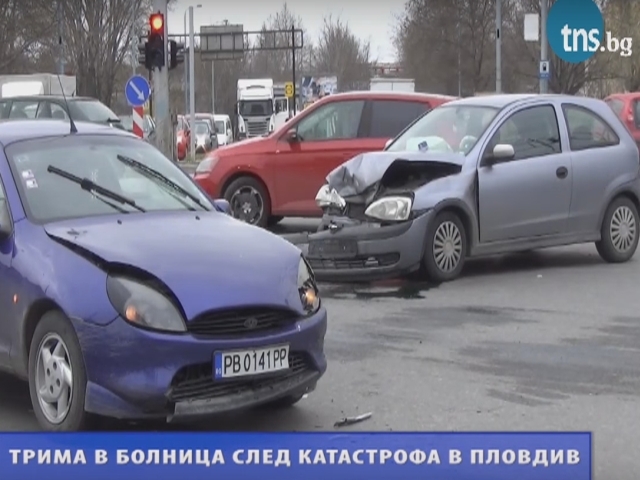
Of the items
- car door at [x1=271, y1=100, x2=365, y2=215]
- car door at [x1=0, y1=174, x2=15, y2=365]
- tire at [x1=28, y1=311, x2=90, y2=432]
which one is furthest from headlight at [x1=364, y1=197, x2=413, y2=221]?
tire at [x1=28, y1=311, x2=90, y2=432]

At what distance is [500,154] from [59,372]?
6.02m

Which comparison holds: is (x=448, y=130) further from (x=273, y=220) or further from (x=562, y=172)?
(x=273, y=220)

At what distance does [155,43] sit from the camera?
70.3ft

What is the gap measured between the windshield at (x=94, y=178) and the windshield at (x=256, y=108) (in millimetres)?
59482

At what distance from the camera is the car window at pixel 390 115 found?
14367 millimetres

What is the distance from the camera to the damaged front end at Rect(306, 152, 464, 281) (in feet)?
33.6

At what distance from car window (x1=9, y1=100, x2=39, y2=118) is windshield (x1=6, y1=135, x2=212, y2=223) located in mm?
15751

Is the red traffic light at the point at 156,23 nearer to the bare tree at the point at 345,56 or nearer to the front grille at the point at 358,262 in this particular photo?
the front grille at the point at 358,262

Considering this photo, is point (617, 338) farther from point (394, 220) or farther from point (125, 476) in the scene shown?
point (125, 476)

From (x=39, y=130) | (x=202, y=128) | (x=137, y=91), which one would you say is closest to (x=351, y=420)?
(x=39, y=130)

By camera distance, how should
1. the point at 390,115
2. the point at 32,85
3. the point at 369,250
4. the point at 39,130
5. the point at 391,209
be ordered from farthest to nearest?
the point at 32,85 → the point at 390,115 → the point at 391,209 → the point at 369,250 → the point at 39,130

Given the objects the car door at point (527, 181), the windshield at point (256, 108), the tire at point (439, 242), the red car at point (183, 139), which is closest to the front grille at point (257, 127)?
the windshield at point (256, 108)

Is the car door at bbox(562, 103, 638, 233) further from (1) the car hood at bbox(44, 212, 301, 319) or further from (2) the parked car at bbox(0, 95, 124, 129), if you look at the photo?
(2) the parked car at bbox(0, 95, 124, 129)

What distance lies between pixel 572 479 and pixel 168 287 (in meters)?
2.16
